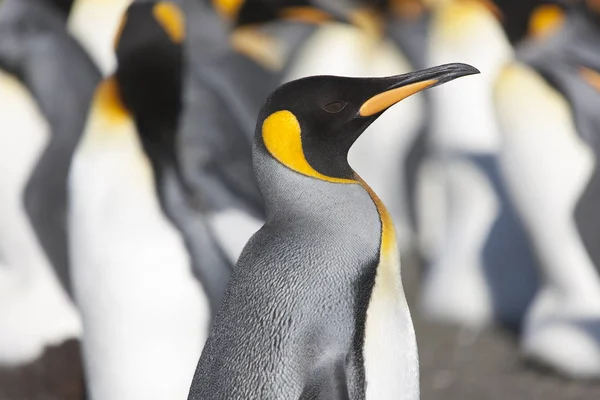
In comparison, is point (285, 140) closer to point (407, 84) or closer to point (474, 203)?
point (407, 84)

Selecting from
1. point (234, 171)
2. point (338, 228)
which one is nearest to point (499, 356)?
point (234, 171)

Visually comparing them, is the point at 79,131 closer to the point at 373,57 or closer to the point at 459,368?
the point at 459,368

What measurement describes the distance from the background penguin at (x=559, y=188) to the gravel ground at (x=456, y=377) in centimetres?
10

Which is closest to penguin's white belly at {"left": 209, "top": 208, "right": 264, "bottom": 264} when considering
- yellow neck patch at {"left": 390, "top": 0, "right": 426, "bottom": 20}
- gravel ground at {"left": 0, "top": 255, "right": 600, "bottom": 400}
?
gravel ground at {"left": 0, "top": 255, "right": 600, "bottom": 400}

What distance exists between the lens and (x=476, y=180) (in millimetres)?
4602

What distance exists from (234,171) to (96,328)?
889mm

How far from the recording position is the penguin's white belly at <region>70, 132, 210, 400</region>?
2900 millimetres

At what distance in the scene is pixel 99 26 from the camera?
4.82 m

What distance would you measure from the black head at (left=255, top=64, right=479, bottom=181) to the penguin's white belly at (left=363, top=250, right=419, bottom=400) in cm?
Result: 22

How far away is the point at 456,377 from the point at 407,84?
7.32ft

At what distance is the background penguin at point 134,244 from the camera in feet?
9.53

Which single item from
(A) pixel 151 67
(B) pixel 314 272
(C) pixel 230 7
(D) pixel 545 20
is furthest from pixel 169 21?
(C) pixel 230 7

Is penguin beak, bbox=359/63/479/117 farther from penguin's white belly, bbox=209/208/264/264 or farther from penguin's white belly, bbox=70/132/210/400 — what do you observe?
penguin's white belly, bbox=209/208/264/264

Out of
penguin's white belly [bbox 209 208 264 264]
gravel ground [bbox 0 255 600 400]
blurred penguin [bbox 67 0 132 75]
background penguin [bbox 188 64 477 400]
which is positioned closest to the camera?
background penguin [bbox 188 64 477 400]
